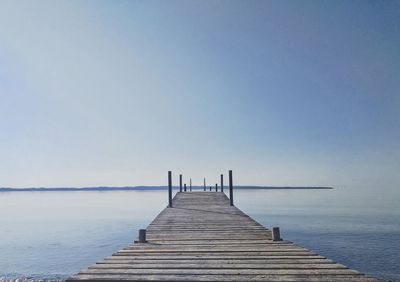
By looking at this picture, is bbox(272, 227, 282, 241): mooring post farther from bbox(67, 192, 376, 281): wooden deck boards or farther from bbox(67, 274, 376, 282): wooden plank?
bbox(67, 274, 376, 282): wooden plank

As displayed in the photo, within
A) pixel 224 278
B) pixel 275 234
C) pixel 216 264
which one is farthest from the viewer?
pixel 275 234

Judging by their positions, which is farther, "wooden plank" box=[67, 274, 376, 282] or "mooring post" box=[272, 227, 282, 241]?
"mooring post" box=[272, 227, 282, 241]

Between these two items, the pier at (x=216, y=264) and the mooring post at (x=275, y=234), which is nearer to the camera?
the pier at (x=216, y=264)

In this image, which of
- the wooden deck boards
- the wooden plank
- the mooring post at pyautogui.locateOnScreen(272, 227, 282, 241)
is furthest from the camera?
the mooring post at pyautogui.locateOnScreen(272, 227, 282, 241)

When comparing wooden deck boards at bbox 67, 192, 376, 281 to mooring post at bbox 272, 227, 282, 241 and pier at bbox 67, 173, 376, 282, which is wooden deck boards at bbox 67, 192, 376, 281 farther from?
mooring post at bbox 272, 227, 282, 241

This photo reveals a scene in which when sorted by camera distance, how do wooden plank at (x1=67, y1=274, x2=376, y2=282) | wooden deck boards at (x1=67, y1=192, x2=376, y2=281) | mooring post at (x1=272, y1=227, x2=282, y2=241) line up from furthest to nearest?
mooring post at (x1=272, y1=227, x2=282, y2=241), wooden deck boards at (x1=67, y1=192, x2=376, y2=281), wooden plank at (x1=67, y1=274, x2=376, y2=282)

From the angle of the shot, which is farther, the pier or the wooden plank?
the pier

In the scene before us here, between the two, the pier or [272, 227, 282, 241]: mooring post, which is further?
[272, 227, 282, 241]: mooring post

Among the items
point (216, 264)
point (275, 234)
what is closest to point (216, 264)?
point (216, 264)

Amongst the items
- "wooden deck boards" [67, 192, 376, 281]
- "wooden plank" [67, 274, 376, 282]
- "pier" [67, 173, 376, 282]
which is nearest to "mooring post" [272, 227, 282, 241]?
"pier" [67, 173, 376, 282]

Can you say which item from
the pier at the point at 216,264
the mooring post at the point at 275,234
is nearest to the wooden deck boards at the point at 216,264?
the pier at the point at 216,264

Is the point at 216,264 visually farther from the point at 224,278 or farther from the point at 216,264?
the point at 224,278

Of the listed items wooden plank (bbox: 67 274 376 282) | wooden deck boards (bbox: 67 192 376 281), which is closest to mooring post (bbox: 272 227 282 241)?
wooden deck boards (bbox: 67 192 376 281)

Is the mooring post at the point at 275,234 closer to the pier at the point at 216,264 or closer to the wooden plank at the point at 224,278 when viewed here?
the pier at the point at 216,264
